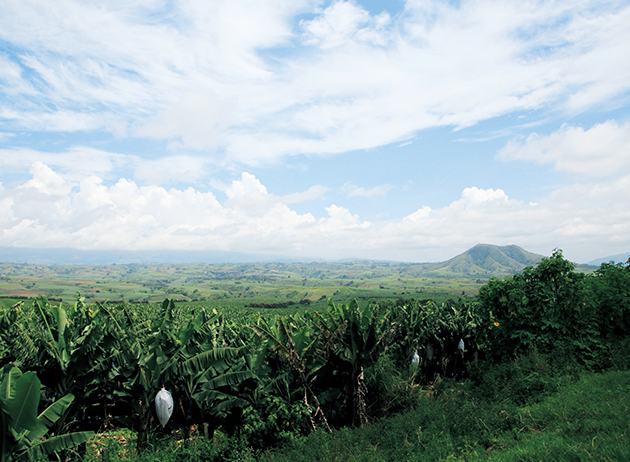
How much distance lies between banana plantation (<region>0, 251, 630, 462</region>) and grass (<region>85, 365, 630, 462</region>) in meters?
0.65

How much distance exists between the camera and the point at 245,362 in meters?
10.1

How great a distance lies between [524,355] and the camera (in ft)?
42.3

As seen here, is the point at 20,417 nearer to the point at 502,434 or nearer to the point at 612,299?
the point at 502,434

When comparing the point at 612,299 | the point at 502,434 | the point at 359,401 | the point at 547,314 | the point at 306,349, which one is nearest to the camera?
the point at 502,434

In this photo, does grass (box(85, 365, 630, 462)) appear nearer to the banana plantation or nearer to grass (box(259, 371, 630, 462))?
grass (box(259, 371, 630, 462))

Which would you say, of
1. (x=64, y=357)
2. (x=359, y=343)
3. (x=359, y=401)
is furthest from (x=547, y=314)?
(x=64, y=357)

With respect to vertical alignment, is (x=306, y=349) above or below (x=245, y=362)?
above

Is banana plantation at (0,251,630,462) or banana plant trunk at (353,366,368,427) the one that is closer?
banana plantation at (0,251,630,462)

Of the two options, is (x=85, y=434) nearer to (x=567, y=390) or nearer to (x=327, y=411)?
(x=327, y=411)

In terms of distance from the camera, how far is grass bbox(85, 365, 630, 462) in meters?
6.60

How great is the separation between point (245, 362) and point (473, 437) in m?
6.35

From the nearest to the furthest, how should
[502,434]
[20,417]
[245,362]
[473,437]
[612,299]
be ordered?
[20,417]
[502,434]
[473,437]
[245,362]
[612,299]

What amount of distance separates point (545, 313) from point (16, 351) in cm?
1783

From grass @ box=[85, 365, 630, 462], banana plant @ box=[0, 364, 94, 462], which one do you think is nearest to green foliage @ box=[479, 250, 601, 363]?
grass @ box=[85, 365, 630, 462]
